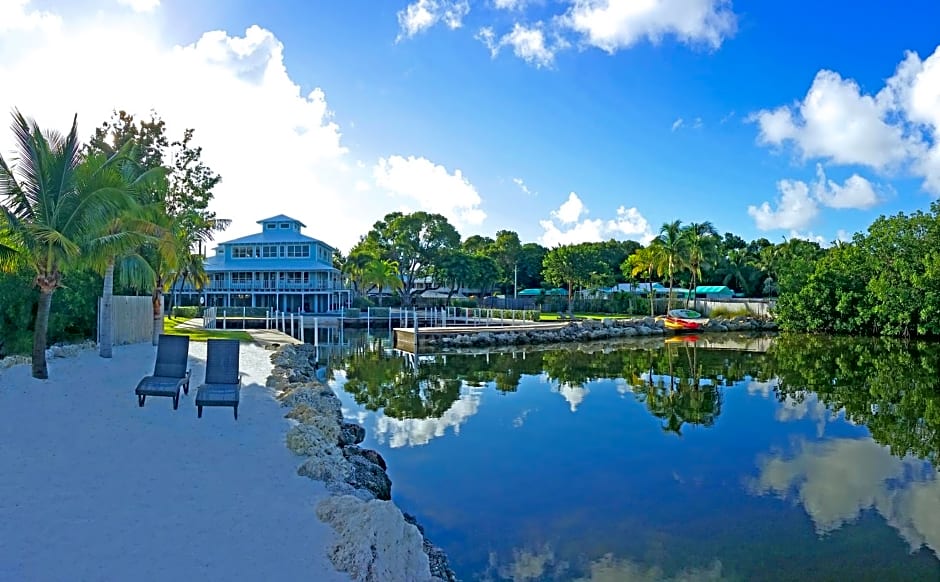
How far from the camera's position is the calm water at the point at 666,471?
6352mm

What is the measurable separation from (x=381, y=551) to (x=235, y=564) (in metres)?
1.04

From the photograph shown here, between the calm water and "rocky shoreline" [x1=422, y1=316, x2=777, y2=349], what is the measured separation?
10.8 metres

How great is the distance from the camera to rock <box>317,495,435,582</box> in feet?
14.6

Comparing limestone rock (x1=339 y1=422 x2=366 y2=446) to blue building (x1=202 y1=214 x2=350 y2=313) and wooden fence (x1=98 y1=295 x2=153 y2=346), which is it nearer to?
wooden fence (x1=98 y1=295 x2=153 y2=346)

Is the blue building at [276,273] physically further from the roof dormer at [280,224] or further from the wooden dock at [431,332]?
the wooden dock at [431,332]

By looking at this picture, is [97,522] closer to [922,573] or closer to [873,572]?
[873,572]

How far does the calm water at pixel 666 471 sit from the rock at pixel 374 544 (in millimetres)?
1388

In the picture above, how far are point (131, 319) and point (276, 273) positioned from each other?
1131 inches

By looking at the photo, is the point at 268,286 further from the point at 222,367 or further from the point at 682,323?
the point at 222,367

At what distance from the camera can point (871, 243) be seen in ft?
124

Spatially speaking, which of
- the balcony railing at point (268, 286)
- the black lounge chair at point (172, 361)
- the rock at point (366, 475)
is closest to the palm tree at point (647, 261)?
the balcony railing at point (268, 286)

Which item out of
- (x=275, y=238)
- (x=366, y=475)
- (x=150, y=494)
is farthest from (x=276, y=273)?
(x=150, y=494)

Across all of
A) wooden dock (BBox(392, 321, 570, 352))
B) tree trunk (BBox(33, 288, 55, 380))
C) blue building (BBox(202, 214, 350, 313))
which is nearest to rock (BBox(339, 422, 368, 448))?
tree trunk (BBox(33, 288, 55, 380))

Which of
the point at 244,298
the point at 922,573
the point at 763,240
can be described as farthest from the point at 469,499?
the point at 763,240
